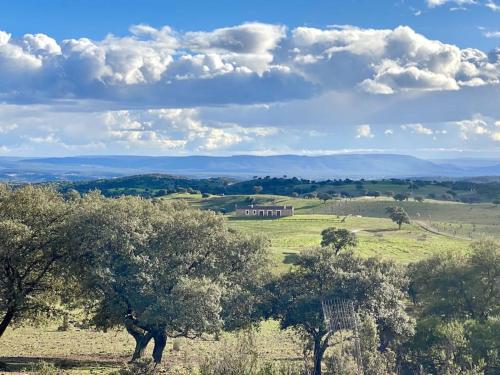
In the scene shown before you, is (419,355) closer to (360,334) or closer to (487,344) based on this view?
(487,344)

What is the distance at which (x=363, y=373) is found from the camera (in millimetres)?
32219

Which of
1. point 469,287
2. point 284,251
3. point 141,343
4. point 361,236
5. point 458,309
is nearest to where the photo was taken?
point 141,343

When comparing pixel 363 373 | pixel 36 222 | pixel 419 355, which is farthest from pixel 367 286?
pixel 36 222

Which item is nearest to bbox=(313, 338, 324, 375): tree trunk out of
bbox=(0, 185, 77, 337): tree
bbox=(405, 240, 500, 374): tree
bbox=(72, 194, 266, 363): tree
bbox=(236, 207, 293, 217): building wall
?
bbox=(72, 194, 266, 363): tree

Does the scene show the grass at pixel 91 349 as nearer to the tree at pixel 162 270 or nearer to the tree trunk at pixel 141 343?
the tree trunk at pixel 141 343

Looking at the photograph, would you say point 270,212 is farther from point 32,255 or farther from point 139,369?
point 139,369

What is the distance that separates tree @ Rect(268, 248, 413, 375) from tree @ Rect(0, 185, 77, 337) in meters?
16.8

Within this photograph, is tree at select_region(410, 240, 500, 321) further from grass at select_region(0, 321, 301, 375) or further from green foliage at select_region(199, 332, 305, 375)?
green foliage at select_region(199, 332, 305, 375)

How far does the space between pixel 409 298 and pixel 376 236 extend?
82308 millimetres

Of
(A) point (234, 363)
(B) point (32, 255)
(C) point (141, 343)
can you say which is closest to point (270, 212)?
(C) point (141, 343)

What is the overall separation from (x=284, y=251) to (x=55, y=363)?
68.9m

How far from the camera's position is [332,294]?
143 ft

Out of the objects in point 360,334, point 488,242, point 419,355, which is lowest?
point 419,355

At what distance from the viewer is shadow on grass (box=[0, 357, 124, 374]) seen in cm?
3819
